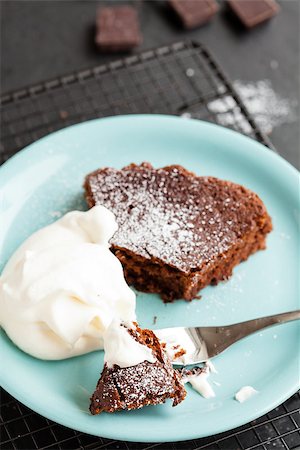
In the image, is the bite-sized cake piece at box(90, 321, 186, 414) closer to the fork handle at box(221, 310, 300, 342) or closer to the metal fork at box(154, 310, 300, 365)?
the metal fork at box(154, 310, 300, 365)

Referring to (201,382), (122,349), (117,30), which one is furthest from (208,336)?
(117,30)

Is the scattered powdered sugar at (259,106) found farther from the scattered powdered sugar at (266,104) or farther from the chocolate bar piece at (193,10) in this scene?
the chocolate bar piece at (193,10)

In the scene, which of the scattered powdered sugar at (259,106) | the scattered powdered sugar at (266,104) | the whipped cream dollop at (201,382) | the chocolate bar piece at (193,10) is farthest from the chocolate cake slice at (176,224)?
the chocolate bar piece at (193,10)

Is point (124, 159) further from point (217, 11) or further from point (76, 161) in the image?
point (217, 11)

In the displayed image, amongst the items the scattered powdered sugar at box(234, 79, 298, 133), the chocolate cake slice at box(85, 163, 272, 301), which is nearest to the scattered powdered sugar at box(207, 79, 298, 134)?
the scattered powdered sugar at box(234, 79, 298, 133)

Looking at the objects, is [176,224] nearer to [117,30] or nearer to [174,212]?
[174,212]
